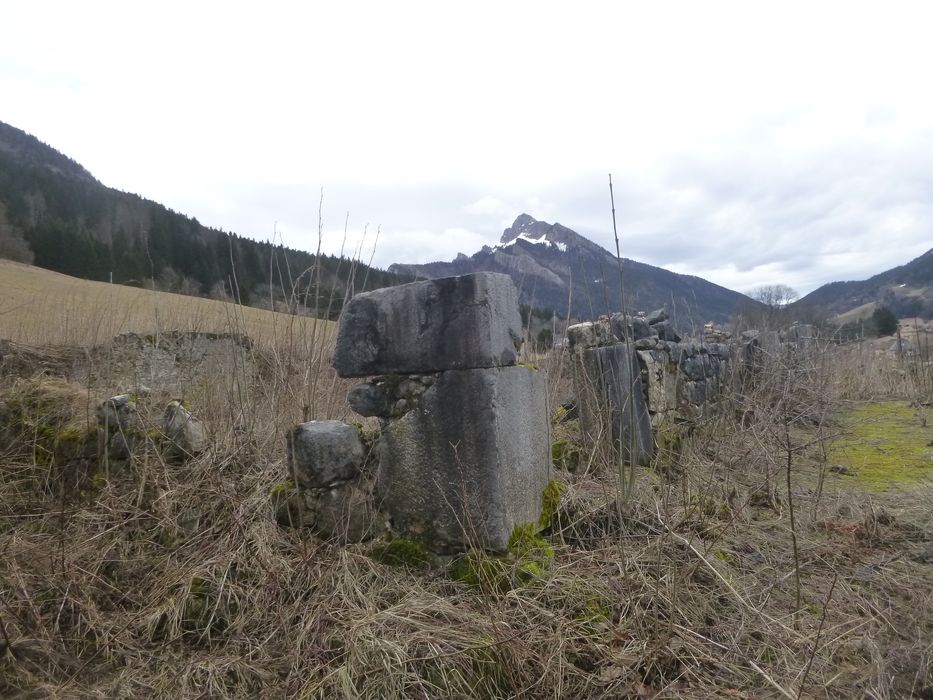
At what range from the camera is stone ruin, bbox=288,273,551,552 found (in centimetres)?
256

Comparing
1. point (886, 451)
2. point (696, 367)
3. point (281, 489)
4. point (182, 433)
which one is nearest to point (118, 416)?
point (182, 433)

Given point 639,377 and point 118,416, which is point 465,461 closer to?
point 118,416

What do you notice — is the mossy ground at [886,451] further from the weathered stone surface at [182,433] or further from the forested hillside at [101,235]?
the forested hillside at [101,235]

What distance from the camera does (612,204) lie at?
2.43 m

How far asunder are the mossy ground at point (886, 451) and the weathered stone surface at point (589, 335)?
6.24 feet

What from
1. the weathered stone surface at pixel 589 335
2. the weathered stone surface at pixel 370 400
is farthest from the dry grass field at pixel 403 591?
→ the weathered stone surface at pixel 589 335

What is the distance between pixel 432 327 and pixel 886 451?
18.1 feet

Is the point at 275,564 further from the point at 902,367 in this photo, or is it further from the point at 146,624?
the point at 902,367

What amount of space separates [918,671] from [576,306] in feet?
14.1

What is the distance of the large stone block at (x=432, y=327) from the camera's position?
260 centimetres

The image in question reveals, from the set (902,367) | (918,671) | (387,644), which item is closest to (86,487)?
(387,644)

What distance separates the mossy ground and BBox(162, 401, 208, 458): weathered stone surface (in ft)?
13.4

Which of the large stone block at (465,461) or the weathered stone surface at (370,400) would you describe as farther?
the weathered stone surface at (370,400)

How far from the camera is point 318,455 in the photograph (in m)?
2.79
